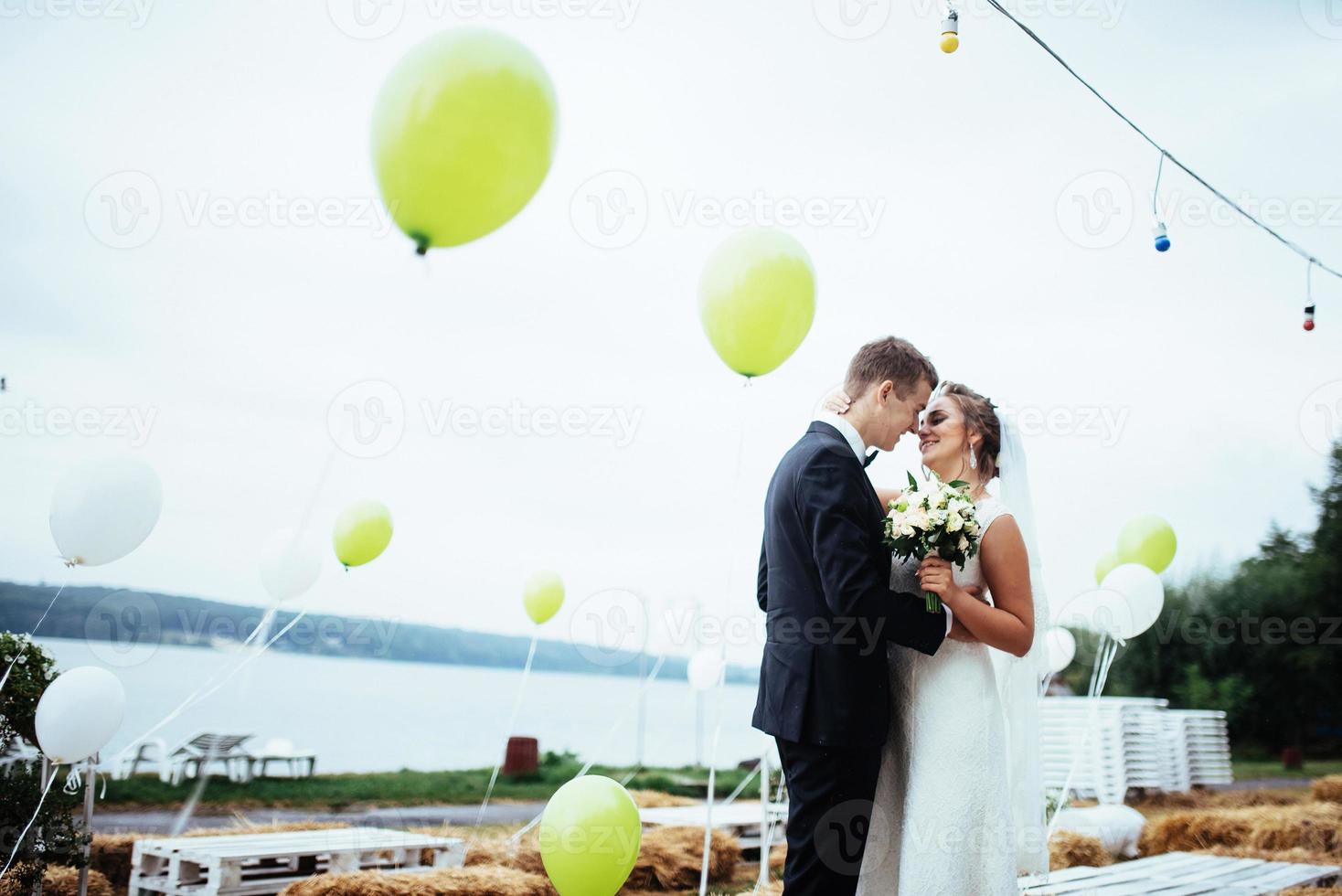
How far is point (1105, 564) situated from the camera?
21.6ft

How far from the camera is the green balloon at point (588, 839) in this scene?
10.5ft

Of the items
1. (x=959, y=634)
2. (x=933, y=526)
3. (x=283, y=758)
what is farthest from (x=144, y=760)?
(x=933, y=526)

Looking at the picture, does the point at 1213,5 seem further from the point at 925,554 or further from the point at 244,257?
the point at 244,257

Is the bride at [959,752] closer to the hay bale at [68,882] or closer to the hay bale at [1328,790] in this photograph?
the hay bale at [68,882]

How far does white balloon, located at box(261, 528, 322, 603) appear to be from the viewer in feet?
16.5

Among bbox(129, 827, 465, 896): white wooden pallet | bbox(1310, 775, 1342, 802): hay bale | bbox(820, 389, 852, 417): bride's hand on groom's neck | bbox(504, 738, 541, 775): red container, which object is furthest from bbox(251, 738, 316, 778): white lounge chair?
bbox(1310, 775, 1342, 802): hay bale

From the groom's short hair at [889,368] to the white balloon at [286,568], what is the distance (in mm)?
3645

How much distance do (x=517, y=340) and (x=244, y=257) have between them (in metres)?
4.88

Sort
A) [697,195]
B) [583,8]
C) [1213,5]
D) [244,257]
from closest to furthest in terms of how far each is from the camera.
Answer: [583,8]
[697,195]
[1213,5]
[244,257]

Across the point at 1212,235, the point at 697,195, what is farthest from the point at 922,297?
the point at 697,195

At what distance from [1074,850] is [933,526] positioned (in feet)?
14.7

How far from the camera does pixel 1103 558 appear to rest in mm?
6609

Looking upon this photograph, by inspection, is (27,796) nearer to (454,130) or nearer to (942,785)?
(454,130)

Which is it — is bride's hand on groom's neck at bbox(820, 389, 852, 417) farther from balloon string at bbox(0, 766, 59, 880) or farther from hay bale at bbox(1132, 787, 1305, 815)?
hay bale at bbox(1132, 787, 1305, 815)
